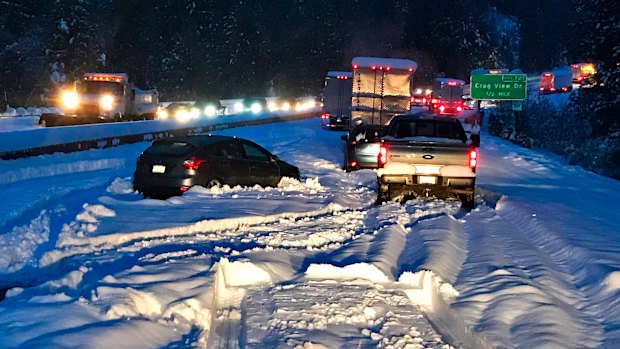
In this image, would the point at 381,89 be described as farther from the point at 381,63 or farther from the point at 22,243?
the point at 22,243

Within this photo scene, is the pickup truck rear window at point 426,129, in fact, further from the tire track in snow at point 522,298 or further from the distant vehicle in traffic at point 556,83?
the distant vehicle in traffic at point 556,83

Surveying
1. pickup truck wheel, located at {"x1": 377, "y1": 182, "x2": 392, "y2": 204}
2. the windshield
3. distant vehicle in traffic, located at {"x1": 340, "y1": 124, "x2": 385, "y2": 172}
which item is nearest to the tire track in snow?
pickup truck wheel, located at {"x1": 377, "y1": 182, "x2": 392, "y2": 204}

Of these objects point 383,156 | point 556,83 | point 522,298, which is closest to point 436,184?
point 383,156

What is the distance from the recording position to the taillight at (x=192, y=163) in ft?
47.1

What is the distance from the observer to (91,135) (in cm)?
2609

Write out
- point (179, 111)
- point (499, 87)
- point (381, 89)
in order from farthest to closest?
point (179, 111), point (499, 87), point (381, 89)

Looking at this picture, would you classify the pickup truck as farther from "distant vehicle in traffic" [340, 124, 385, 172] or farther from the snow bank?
the snow bank

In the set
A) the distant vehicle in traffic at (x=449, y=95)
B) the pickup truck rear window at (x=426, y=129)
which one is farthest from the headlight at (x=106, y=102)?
the pickup truck rear window at (x=426, y=129)

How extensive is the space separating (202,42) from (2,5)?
81.0 ft

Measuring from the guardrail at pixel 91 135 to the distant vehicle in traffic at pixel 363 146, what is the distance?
921 cm

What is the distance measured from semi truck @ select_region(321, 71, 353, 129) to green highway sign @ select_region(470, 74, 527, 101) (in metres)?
7.92

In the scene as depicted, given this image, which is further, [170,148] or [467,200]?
[467,200]

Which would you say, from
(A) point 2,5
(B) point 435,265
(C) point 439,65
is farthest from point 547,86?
(B) point 435,265

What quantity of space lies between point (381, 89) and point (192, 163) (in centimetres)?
1857
